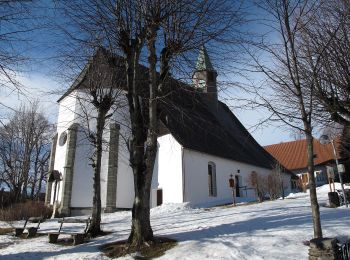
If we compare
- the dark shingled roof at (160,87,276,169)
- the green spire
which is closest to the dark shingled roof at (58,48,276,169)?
the dark shingled roof at (160,87,276,169)

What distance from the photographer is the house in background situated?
40750 millimetres

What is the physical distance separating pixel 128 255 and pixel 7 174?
29448 mm

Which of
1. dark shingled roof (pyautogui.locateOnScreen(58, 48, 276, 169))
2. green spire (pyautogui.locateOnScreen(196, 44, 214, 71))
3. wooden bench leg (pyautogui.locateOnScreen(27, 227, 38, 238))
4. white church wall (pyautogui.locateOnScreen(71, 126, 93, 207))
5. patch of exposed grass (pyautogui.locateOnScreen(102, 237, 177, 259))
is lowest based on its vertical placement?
patch of exposed grass (pyautogui.locateOnScreen(102, 237, 177, 259))

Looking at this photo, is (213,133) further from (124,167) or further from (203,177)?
(124,167)

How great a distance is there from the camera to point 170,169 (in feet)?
80.5

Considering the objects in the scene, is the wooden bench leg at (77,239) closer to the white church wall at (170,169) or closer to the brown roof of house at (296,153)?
the white church wall at (170,169)

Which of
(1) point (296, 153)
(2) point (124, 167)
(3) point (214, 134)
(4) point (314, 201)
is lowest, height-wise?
(4) point (314, 201)

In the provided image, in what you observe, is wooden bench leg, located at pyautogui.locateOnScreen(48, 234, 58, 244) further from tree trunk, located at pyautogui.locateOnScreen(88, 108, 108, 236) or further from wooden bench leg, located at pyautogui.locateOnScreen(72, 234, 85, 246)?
tree trunk, located at pyautogui.locateOnScreen(88, 108, 108, 236)

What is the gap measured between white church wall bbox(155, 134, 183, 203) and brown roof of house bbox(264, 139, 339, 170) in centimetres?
2053

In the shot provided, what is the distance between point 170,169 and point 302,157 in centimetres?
2350

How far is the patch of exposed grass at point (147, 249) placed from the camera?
9.57 metres

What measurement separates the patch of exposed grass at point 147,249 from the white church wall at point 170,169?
12962 mm

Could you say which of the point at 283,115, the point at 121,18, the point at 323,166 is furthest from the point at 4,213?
the point at 323,166

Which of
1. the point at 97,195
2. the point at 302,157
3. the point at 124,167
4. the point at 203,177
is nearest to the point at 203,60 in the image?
the point at 97,195
